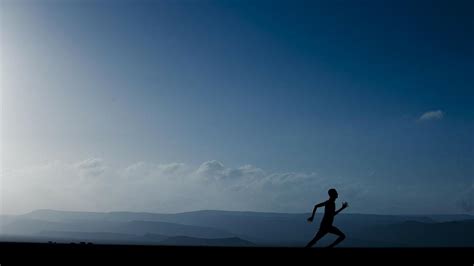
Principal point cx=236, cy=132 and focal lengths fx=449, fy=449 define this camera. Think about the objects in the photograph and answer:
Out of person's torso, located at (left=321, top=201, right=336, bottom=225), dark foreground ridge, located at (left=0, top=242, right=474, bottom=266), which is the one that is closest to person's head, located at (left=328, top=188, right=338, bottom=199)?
person's torso, located at (left=321, top=201, right=336, bottom=225)

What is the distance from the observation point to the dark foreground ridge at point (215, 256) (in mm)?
9906

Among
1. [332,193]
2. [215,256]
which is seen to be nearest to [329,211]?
[332,193]

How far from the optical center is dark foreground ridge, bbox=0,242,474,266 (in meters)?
9.91

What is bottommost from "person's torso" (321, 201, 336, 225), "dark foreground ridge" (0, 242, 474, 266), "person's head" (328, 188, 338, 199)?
"dark foreground ridge" (0, 242, 474, 266)

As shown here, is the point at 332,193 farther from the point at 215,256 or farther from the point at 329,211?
the point at 215,256

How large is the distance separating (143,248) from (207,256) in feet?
7.70

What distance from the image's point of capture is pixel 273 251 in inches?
488

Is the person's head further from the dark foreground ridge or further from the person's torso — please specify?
the dark foreground ridge

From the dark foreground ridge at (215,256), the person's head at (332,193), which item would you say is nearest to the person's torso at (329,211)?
the person's head at (332,193)

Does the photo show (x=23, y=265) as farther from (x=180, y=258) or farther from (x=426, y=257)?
(x=426, y=257)

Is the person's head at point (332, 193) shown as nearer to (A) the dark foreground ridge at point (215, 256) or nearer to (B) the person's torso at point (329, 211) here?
(B) the person's torso at point (329, 211)

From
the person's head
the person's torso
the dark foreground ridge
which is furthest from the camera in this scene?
the person's torso

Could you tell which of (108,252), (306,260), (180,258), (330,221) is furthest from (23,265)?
(330,221)

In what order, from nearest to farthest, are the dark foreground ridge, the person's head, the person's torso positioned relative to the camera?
the dark foreground ridge, the person's head, the person's torso
